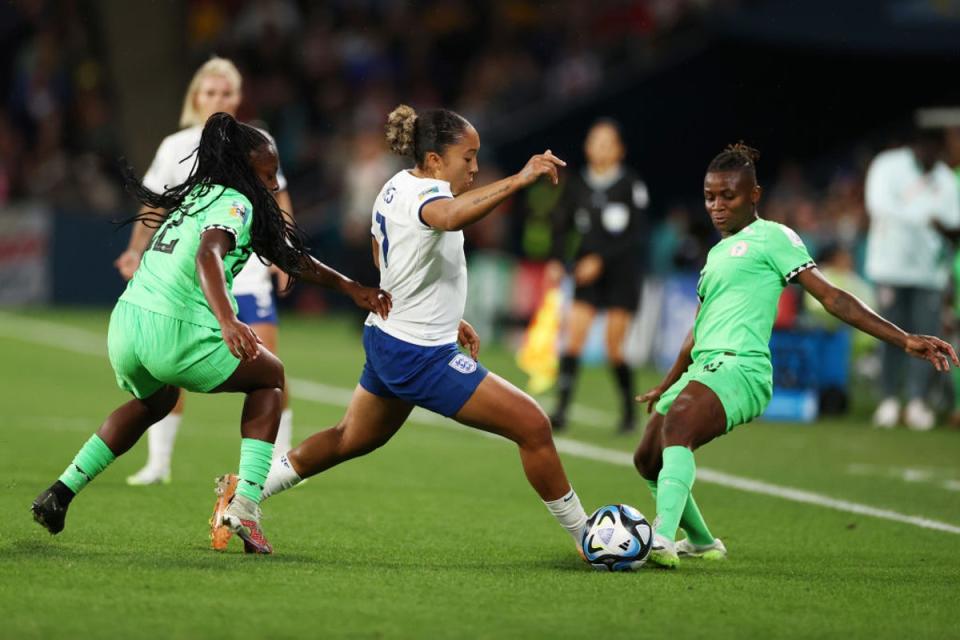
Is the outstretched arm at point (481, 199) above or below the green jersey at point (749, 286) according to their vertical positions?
above

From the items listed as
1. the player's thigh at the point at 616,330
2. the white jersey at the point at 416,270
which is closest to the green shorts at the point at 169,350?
the white jersey at the point at 416,270

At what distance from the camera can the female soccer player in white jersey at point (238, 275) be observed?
30.2 ft

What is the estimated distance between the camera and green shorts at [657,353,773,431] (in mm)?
7258

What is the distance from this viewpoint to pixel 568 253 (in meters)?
14.2

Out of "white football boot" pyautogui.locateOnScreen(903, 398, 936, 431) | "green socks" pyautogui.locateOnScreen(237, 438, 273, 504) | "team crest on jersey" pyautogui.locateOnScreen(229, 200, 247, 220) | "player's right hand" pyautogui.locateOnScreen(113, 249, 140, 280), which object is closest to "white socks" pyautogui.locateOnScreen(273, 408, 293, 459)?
"player's right hand" pyautogui.locateOnScreen(113, 249, 140, 280)

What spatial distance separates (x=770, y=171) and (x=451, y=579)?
831 inches

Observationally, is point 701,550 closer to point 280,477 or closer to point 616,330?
point 280,477

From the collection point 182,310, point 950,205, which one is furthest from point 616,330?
point 182,310

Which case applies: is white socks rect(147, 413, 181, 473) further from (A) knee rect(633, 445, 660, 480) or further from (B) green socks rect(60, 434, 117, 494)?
(A) knee rect(633, 445, 660, 480)

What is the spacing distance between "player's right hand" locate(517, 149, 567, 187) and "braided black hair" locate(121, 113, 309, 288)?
144cm

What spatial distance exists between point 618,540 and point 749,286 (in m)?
1.29

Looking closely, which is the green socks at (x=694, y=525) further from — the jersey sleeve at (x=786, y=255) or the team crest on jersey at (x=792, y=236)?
the team crest on jersey at (x=792, y=236)

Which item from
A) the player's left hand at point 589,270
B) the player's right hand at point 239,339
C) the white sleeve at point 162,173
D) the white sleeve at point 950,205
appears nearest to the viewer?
the player's right hand at point 239,339

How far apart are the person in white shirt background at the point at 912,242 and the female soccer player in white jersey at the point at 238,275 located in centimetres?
697
